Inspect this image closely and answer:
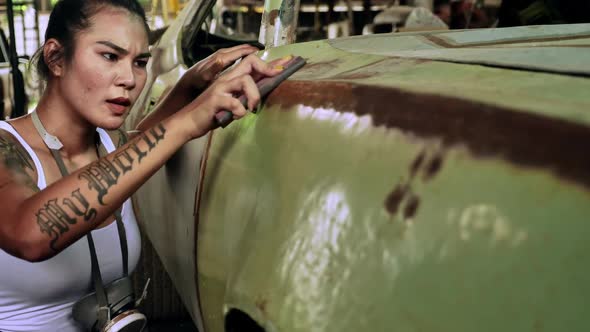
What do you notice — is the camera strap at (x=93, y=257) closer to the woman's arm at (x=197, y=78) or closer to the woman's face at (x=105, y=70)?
the woman's face at (x=105, y=70)

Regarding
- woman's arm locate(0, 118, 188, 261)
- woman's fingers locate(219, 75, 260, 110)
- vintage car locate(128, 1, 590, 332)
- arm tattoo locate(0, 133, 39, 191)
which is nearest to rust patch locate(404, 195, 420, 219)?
vintage car locate(128, 1, 590, 332)

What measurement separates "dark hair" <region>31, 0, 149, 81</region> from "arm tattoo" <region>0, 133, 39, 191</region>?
0.21 meters

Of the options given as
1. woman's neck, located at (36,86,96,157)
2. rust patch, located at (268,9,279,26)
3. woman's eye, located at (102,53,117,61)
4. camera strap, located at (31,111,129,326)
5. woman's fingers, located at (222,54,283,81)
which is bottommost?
camera strap, located at (31,111,129,326)

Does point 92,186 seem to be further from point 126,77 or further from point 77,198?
point 126,77

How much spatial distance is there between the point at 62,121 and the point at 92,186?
17.0 inches

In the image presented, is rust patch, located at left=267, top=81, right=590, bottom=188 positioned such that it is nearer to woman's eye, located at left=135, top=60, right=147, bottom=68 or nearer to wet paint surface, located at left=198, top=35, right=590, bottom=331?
wet paint surface, located at left=198, top=35, right=590, bottom=331

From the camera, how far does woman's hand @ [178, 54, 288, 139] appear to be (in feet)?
3.87

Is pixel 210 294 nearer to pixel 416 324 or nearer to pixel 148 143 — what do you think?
pixel 148 143

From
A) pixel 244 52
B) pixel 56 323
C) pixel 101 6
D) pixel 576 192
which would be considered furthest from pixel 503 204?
pixel 56 323

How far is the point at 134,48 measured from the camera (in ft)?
4.92

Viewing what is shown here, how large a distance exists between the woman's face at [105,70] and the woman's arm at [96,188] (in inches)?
9.6

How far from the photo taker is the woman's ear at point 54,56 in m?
1.52

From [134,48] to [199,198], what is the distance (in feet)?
1.18

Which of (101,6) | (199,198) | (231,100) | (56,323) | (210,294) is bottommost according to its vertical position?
(56,323)
